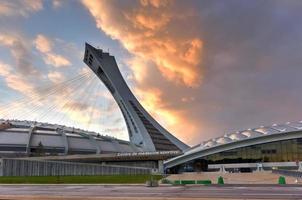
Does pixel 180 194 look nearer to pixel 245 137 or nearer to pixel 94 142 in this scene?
pixel 245 137

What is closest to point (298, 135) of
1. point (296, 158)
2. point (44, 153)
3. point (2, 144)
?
point (296, 158)

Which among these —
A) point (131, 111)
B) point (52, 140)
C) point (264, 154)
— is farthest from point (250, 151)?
point (131, 111)

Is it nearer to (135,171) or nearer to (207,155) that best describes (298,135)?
(207,155)

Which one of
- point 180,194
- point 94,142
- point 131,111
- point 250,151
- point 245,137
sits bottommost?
point 180,194

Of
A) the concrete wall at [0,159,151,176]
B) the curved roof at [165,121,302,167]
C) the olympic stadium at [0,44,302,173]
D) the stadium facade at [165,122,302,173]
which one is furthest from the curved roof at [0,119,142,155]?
the stadium facade at [165,122,302,173]

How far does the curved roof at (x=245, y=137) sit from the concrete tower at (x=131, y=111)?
39.4 meters

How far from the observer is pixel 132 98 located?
12069 cm

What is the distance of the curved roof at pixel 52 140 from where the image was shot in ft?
297

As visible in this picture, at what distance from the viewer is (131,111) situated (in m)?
116

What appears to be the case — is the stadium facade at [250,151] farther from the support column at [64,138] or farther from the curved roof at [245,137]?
the support column at [64,138]

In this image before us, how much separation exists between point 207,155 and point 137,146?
156ft

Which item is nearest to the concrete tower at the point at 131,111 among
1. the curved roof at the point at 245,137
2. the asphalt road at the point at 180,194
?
the curved roof at the point at 245,137

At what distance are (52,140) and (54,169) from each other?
26996 mm

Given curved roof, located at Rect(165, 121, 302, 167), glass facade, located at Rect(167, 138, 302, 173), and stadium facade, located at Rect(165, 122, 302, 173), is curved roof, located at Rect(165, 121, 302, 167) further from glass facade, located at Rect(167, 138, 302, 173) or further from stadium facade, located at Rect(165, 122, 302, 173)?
glass facade, located at Rect(167, 138, 302, 173)
